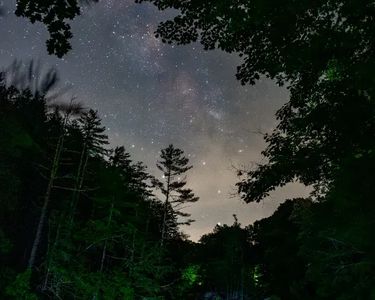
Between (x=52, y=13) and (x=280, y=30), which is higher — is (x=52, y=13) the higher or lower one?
the lower one

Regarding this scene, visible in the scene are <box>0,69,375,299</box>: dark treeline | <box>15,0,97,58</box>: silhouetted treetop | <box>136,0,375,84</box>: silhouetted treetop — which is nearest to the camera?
<box>15,0,97,58</box>: silhouetted treetop

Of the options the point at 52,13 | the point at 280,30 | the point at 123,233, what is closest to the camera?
the point at 52,13

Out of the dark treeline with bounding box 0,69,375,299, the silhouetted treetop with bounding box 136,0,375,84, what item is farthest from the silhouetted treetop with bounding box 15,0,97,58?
the dark treeline with bounding box 0,69,375,299

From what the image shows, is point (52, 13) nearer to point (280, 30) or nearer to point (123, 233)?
point (280, 30)

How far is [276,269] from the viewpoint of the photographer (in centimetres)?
3100

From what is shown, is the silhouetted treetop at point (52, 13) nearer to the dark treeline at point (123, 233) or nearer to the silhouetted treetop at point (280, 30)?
the silhouetted treetop at point (280, 30)

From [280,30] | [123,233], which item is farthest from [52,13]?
[123,233]

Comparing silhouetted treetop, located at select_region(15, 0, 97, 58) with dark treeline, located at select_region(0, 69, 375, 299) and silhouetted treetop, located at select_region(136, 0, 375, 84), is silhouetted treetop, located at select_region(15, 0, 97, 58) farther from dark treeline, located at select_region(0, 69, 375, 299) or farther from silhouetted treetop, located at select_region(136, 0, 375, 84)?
dark treeline, located at select_region(0, 69, 375, 299)

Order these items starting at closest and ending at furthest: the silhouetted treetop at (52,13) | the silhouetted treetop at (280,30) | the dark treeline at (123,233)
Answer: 1. the silhouetted treetop at (52,13)
2. the silhouetted treetop at (280,30)
3. the dark treeline at (123,233)

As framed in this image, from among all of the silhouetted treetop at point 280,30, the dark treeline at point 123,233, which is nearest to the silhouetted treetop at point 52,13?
the silhouetted treetop at point 280,30

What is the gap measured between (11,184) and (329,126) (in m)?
17.4

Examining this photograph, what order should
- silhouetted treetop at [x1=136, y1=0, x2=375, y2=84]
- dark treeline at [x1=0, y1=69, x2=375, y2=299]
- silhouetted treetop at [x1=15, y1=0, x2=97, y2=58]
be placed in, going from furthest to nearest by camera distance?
1. dark treeline at [x1=0, y1=69, x2=375, y2=299]
2. silhouetted treetop at [x1=136, y1=0, x2=375, y2=84]
3. silhouetted treetop at [x1=15, y1=0, x2=97, y2=58]

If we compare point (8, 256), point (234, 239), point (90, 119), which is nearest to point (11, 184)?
point (8, 256)

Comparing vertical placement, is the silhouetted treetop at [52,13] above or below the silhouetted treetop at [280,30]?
below
